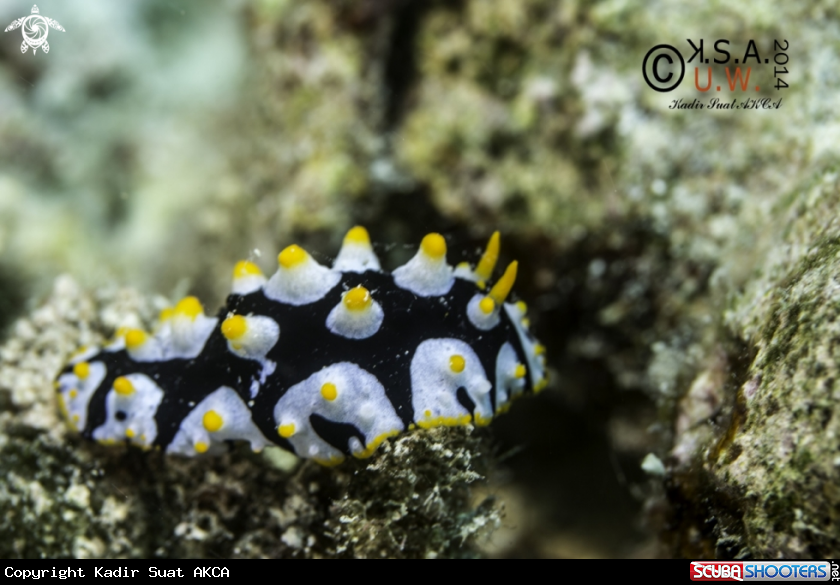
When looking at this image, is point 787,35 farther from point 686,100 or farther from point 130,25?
point 130,25

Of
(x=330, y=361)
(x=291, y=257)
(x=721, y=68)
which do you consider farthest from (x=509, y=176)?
(x=330, y=361)

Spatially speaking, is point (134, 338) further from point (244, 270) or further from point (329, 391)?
point (329, 391)

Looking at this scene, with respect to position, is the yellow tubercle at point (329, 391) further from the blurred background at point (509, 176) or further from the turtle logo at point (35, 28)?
the turtle logo at point (35, 28)

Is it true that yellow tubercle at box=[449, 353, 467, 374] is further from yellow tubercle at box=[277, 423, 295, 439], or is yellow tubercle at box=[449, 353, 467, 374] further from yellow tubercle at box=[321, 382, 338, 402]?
yellow tubercle at box=[277, 423, 295, 439]

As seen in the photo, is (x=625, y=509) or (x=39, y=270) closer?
(x=625, y=509)

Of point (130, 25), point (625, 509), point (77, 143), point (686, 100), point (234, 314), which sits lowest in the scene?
point (625, 509)

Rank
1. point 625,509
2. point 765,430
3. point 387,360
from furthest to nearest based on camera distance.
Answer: point 625,509, point 387,360, point 765,430

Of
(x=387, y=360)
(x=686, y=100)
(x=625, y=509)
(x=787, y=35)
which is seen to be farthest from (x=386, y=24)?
(x=625, y=509)

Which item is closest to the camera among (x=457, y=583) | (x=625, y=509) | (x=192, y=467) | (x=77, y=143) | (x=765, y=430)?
(x=765, y=430)

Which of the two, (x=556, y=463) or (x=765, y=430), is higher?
(x=556, y=463)
